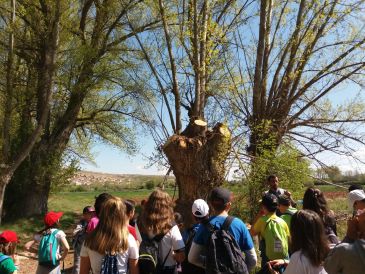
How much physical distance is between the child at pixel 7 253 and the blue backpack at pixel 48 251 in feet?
3.56

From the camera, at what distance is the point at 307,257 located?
3354mm

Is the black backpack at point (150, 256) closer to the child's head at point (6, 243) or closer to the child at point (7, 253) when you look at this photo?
the child at point (7, 253)

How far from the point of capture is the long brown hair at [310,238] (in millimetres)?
3344

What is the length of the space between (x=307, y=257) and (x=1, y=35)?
13.6 metres

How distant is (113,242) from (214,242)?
0.93 metres

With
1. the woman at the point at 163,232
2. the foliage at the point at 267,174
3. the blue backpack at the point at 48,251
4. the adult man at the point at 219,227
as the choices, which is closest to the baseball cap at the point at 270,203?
the adult man at the point at 219,227

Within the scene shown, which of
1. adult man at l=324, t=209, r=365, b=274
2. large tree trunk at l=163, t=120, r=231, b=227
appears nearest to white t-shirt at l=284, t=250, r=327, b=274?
adult man at l=324, t=209, r=365, b=274

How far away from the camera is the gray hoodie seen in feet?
9.12

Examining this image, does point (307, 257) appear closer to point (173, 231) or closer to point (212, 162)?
point (173, 231)

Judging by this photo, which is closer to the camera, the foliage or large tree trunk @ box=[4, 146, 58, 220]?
the foliage

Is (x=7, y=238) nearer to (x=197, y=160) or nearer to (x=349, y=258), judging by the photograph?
(x=349, y=258)

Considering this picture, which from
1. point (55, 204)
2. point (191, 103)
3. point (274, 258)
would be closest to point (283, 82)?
point (191, 103)

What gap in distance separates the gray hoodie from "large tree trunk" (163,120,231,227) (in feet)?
20.1

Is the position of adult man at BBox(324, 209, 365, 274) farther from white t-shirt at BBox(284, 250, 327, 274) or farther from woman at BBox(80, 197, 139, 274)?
woman at BBox(80, 197, 139, 274)
